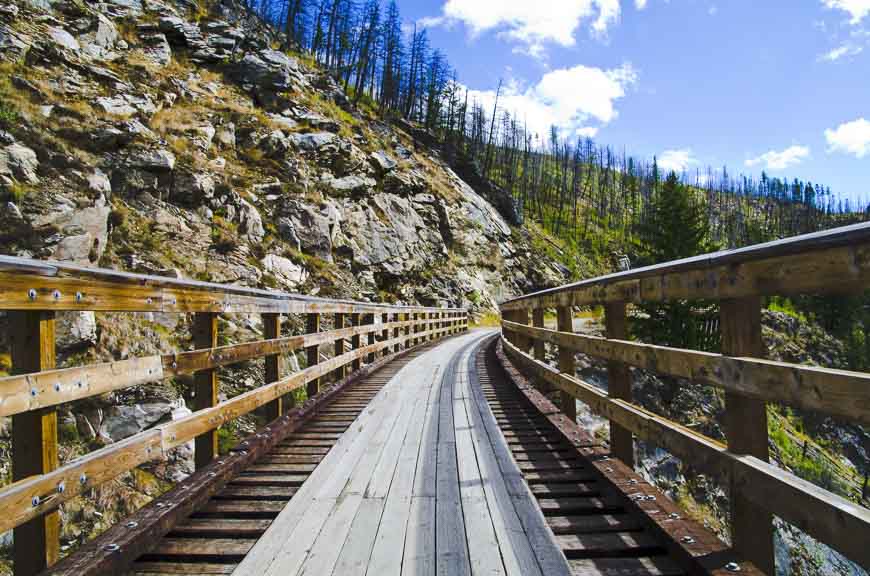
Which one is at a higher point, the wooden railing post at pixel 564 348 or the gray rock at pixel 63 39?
the gray rock at pixel 63 39

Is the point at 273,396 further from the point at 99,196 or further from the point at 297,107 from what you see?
the point at 297,107

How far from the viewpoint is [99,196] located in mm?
12172

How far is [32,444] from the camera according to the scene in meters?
1.88

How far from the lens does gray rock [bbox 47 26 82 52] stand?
16706 mm

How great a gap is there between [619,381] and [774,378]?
1683 millimetres

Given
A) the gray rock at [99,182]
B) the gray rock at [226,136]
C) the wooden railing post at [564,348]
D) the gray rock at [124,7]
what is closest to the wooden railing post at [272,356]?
the wooden railing post at [564,348]

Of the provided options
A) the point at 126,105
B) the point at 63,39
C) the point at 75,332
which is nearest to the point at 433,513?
the point at 75,332

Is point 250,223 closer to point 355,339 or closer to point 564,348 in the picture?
point 355,339

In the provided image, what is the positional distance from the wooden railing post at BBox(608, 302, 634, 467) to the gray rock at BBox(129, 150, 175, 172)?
16.3 metres

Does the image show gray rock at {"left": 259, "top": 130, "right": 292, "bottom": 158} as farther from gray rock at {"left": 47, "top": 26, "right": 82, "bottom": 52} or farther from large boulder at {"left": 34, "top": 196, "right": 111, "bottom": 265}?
large boulder at {"left": 34, "top": 196, "right": 111, "bottom": 265}

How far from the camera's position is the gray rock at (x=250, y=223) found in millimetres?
16517

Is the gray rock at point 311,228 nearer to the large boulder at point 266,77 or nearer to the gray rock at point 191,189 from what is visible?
the gray rock at point 191,189

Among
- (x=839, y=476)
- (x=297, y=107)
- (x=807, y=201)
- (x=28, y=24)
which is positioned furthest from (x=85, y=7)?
(x=807, y=201)

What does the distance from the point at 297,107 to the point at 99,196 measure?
19010 mm
